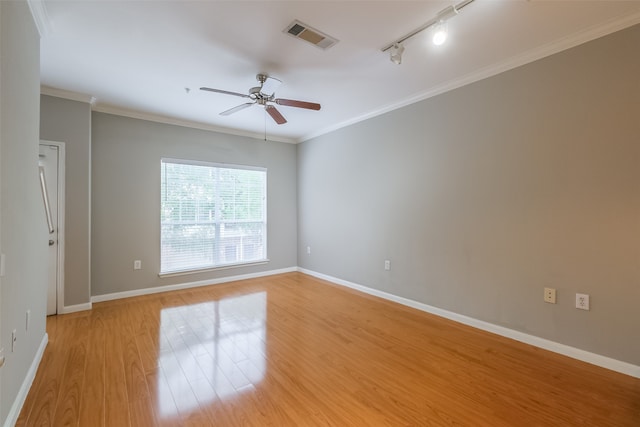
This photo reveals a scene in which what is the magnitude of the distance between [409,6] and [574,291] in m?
2.64

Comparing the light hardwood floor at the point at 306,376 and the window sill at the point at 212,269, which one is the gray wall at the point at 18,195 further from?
the window sill at the point at 212,269

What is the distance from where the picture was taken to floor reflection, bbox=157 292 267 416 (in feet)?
6.51

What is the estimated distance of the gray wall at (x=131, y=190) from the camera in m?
3.93

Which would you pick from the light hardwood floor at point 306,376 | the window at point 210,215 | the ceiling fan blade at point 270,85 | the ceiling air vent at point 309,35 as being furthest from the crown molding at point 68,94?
the ceiling air vent at point 309,35

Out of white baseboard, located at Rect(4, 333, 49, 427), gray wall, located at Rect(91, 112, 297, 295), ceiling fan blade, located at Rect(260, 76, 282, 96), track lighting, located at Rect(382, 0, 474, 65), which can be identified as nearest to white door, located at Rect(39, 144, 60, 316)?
gray wall, located at Rect(91, 112, 297, 295)

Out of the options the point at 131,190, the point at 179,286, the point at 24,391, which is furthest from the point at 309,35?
the point at 179,286

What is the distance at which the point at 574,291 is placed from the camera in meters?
A: 2.44

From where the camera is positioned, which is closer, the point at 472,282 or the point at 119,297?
the point at 472,282

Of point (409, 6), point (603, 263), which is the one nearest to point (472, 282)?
point (603, 263)

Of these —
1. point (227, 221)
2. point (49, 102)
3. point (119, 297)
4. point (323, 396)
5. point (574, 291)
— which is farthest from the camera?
point (227, 221)

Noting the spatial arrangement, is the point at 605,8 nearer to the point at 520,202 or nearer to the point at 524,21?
the point at 524,21

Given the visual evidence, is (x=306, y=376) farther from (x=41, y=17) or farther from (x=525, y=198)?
(x=41, y=17)

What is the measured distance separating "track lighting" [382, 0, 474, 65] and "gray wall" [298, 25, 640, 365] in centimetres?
114

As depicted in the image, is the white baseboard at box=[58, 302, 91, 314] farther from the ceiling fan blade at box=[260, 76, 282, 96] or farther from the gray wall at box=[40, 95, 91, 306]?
the ceiling fan blade at box=[260, 76, 282, 96]
